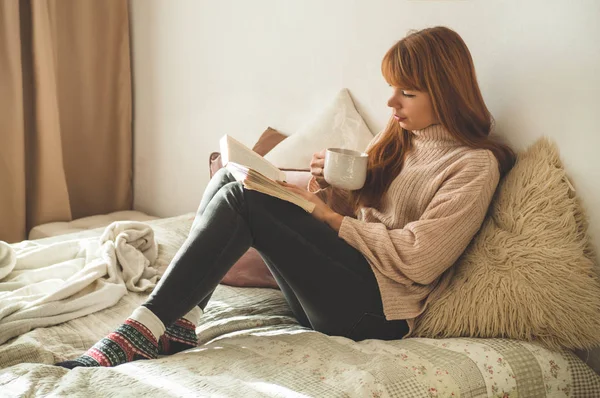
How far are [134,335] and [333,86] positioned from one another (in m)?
1.20

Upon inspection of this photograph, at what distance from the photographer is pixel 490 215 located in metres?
1.55

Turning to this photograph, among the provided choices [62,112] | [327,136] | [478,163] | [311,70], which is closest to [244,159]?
[478,163]

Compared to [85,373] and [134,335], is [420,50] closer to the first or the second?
[134,335]

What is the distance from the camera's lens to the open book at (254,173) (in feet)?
4.57

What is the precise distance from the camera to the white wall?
4.90 ft

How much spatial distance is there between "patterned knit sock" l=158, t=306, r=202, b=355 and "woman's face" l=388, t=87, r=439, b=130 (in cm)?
73

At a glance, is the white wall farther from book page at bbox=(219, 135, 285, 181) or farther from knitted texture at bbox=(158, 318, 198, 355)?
knitted texture at bbox=(158, 318, 198, 355)

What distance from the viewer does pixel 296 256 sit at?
1445 mm

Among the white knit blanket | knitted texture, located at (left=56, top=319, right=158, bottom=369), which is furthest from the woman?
the white knit blanket

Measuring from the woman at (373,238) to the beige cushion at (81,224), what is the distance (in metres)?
→ 1.27

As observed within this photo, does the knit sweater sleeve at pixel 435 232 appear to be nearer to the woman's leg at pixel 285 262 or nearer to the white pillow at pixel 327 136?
the woman's leg at pixel 285 262

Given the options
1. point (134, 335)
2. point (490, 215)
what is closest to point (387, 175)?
point (490, 215)

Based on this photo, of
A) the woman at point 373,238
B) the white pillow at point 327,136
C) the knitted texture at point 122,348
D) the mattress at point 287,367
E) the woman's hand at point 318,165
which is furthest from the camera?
the white pillow at point 327,136

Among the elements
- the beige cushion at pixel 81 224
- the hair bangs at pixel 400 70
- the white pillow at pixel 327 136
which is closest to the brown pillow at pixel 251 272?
the white pillow at pixel 327 136
